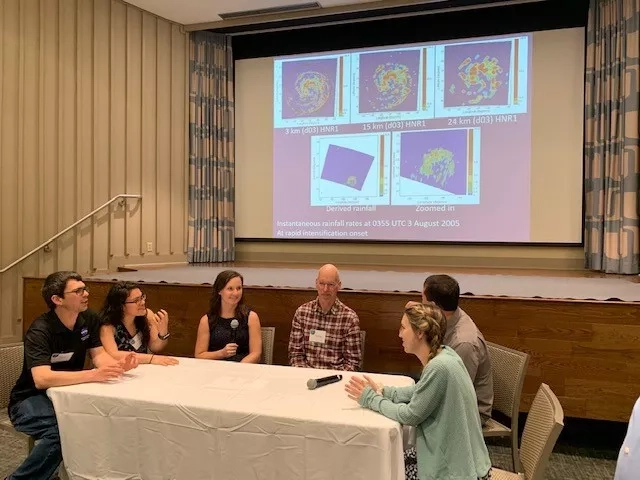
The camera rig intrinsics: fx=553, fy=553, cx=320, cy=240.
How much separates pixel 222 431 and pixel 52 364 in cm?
96

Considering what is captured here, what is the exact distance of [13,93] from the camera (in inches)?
197

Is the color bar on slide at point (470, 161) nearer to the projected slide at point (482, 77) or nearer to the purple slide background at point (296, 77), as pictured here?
the projected slide at point (482, 77)

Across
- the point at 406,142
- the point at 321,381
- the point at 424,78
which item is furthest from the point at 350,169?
the point at 321,381

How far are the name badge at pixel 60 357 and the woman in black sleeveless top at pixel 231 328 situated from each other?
70 centimetres

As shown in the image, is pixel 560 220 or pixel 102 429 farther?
pixel 560 220

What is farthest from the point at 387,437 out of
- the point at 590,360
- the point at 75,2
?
the point at 75,2

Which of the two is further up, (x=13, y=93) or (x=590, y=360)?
(x=13, y=93)

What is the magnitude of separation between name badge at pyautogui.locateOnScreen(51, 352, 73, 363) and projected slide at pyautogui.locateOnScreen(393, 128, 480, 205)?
4.36 meters

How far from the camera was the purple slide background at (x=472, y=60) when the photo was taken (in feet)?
19.0

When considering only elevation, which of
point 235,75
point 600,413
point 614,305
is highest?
point 235,75

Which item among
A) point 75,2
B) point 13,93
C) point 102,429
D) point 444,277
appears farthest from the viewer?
point 75,2

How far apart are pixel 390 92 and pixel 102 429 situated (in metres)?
5.04

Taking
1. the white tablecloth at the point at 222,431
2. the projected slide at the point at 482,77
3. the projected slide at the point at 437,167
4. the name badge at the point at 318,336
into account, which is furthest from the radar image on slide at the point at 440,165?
the white tablecloth at the point at 222,431

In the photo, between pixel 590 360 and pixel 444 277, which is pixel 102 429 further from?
pixel 590 360
